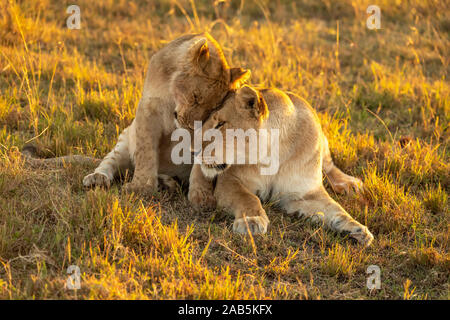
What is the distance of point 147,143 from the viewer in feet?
10.5

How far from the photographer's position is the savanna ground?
2.34m

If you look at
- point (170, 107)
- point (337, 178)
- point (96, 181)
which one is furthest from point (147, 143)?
point (337, 178)

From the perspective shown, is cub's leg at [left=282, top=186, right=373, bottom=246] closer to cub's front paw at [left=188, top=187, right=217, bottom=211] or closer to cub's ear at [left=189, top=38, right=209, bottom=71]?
cub's front paw at [left=188, top=187, right=217, bottom=211]

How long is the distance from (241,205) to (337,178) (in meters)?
0.92

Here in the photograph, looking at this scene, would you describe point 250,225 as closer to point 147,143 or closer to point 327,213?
point 327,213

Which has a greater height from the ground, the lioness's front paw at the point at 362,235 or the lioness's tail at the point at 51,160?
the lioness's tail at the point at 51,160

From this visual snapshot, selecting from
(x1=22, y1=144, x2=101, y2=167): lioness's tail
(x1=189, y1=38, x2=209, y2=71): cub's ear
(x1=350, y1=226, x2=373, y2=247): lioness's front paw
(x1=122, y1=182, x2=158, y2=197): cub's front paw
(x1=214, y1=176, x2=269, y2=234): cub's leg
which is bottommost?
(x1=350, y1=226, x2=373, y2=247): lioness's front paw

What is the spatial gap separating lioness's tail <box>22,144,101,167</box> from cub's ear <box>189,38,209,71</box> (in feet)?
3.36

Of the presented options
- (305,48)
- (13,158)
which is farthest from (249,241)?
(305,48)

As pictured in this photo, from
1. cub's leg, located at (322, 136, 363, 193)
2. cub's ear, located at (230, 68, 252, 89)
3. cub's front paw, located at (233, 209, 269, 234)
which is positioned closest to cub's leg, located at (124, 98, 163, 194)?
cub's ear, located at (230, 68, 252, 89)

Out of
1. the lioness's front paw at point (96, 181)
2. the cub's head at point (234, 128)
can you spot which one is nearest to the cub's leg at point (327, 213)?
the cub's head at point (234, 128)

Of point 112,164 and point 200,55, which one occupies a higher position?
point 200,55

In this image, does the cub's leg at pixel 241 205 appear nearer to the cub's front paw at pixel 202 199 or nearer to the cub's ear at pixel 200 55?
the cub's front paw at pixel 202 199

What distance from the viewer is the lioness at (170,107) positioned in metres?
2.82
